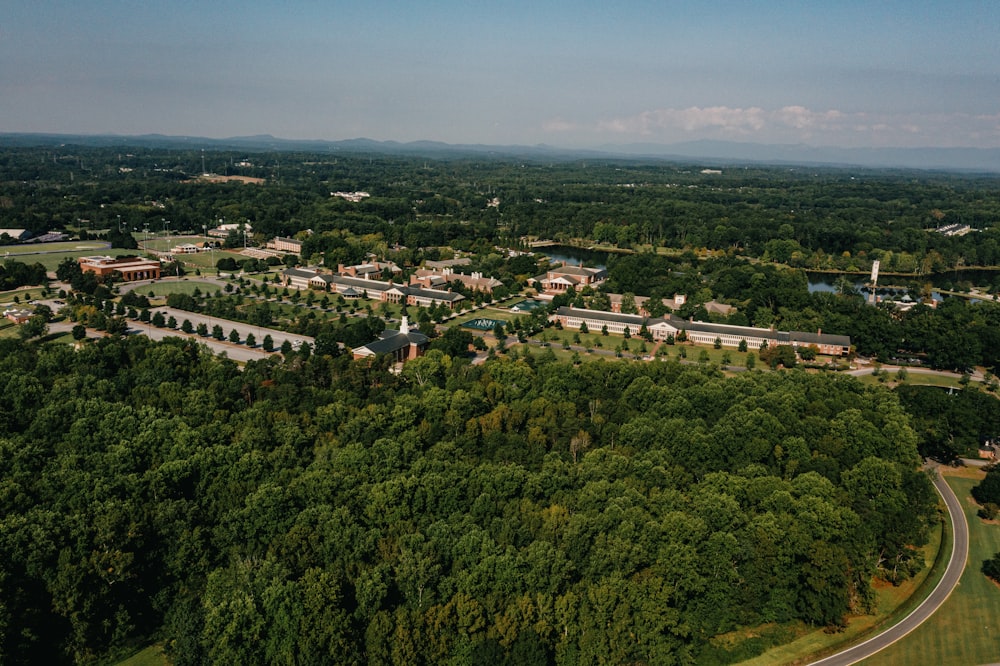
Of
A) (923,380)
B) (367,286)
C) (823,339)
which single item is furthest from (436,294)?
(923,380)

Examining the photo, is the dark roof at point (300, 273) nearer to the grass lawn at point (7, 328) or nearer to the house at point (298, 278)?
the house at point (298, 278)

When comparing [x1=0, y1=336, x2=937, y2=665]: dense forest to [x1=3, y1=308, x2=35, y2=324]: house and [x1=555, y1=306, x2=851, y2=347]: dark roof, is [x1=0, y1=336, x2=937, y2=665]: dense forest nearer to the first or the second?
[x1=555, y1=306, x2=851, y2=347]: dark roof

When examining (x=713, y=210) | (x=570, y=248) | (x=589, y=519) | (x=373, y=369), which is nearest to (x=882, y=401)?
(x=589, y=519)

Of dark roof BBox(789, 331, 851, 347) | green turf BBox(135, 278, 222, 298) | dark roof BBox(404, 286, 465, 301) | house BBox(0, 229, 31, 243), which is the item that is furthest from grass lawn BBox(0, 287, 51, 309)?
dark roof BBox(789, 331, 851, 347)

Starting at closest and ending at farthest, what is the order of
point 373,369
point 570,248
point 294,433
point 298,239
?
1. point 294,433
2. point 373,369
3. point 298,239
4. point 570,248

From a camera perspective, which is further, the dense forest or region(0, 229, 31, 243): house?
region(0, 229, 31, 243): house

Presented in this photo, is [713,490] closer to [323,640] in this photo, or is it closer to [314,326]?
[323,640]

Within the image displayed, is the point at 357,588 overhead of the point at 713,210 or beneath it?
beneath
